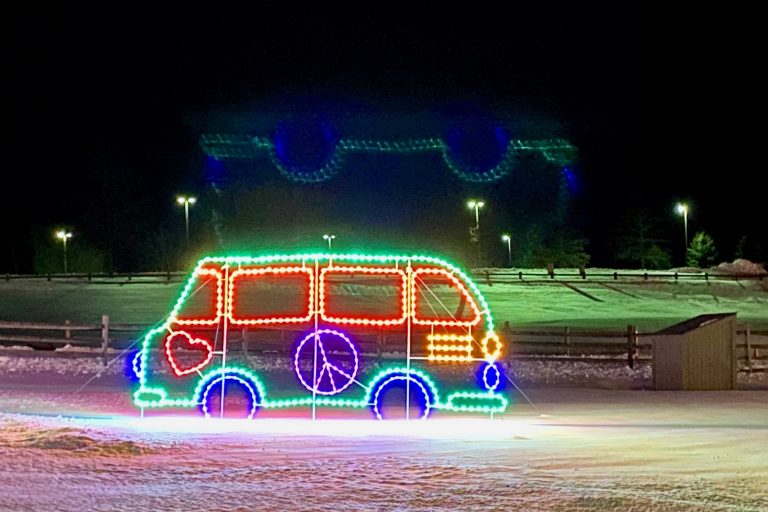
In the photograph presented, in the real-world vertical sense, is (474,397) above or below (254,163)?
below

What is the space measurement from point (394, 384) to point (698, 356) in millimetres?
8099

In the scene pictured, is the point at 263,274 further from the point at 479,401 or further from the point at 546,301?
the point at 546,301

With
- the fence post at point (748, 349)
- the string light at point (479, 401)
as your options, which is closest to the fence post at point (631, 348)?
the fence post at point (748, 349)

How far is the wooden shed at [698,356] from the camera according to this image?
64.4ft

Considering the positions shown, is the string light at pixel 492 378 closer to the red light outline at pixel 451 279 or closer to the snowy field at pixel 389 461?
the snowy field at pixel 389 461

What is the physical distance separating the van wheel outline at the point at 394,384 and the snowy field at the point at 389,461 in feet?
1.11

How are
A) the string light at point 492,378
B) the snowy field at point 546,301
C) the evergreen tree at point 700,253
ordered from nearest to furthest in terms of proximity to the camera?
the string light at point 492,378
the snowy field at point 546,301
the evergreen tree at point 700,253

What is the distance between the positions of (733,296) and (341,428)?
44.7m

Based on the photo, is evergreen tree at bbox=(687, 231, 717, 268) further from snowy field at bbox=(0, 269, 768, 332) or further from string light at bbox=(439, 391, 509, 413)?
string light at bbox=(439, 391, 509, 413)

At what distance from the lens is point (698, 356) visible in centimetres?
1975

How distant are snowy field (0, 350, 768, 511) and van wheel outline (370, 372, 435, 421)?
0.34 meters

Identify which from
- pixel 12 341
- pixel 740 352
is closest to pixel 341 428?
pixel 740 352

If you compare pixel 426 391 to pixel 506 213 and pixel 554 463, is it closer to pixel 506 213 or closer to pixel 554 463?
pixel 554 463

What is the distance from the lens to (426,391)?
1441 cm
